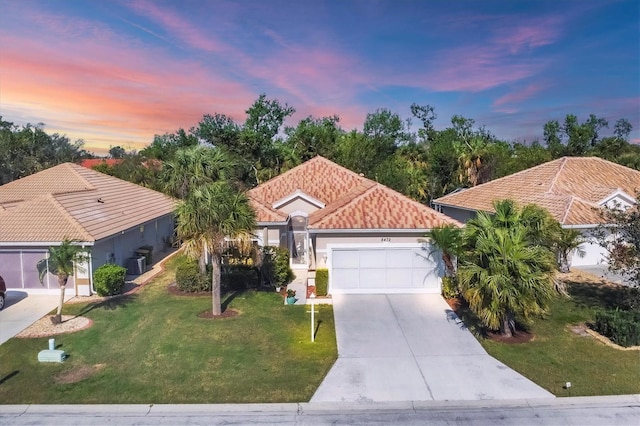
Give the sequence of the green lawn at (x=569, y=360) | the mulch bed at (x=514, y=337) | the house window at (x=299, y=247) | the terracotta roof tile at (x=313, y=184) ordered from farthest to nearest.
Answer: the terracotta roof tile at (x=313, y=184) < the house window at (x=299, y=247) < the mulch bed at (x=514, y=337) < the green lawn at (x=569, y=360)

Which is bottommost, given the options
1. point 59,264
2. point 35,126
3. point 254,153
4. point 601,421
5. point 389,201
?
point 601,421

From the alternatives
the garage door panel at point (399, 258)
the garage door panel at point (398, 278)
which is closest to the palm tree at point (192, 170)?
the garage door panel at point (399, 258)

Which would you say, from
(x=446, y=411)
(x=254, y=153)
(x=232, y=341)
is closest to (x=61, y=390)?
(x=232, y=341)

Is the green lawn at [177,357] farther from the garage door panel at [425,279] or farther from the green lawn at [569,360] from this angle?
the green lawn at [569,360]

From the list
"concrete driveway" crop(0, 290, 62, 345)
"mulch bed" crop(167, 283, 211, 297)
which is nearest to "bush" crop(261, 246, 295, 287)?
"mulch bed" crop(167, 283, 211, 297)

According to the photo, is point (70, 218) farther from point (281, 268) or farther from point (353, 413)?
point (353, 413)

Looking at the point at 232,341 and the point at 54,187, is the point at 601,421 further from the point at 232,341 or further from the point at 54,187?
the point at 54,187

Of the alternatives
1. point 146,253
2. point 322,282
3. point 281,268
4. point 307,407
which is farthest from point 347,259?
point 146,253
